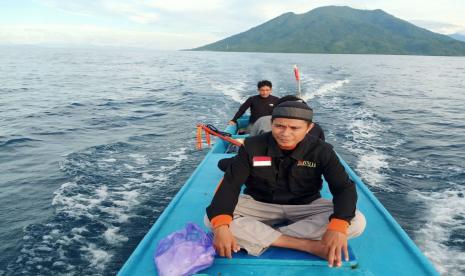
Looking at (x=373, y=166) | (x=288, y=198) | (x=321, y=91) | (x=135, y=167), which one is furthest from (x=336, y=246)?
(x=321, y=91)

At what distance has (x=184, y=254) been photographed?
10.1ft

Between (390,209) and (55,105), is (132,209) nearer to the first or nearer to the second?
(390,209)

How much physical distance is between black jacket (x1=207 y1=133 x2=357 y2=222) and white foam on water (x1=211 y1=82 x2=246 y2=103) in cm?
1615

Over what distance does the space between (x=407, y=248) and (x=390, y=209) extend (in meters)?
3.51

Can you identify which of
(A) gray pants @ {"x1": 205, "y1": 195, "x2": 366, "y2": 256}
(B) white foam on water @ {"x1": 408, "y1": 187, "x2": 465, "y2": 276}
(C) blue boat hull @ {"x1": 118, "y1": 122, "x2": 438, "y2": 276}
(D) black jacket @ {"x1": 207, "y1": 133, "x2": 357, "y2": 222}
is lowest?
(B) white foam on water @ {"x1": 408, "y1": 187, "x2": 465, "y2": 276}

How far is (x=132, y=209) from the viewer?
6.69m

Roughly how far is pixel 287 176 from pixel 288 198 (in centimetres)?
34

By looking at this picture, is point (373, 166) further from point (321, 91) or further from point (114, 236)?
point (321, 91)

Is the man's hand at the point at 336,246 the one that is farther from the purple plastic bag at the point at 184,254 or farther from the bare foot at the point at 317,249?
the purple plastic bag at the point at 184,254

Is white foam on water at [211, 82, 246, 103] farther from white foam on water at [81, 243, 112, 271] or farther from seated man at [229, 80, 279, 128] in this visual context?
white foam on water at [81, 243, 112, 271]

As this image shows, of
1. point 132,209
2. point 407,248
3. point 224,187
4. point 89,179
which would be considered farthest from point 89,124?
point 407,248

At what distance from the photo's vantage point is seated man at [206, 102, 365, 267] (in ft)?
10.2

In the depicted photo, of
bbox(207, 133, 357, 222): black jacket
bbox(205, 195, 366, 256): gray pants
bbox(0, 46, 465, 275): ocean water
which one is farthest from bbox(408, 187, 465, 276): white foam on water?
bbox(207, 133, 357, 222): black jacket

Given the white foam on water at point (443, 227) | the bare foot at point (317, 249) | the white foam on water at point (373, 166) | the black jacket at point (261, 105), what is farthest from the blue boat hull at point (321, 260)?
the black jacket at point (261, 105)
